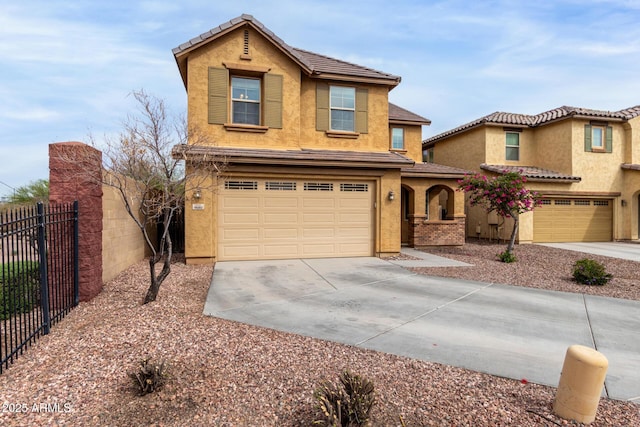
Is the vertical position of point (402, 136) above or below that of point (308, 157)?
above

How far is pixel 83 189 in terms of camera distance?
6285mm

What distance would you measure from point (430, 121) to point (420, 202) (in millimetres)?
4864

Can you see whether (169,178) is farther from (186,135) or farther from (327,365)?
(327,365)

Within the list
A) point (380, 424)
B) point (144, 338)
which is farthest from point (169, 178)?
point (380, 424)

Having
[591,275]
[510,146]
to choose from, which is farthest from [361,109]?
[510,146]

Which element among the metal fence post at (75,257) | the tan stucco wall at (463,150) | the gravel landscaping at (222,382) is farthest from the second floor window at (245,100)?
the tan stucco wall at (463,150)

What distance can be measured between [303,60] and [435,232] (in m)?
9.28

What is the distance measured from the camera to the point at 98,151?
649 cm

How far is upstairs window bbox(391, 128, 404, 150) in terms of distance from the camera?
17.5 metres

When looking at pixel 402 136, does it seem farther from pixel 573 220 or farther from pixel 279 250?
pixel 573 220

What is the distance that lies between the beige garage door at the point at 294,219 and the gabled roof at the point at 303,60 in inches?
149

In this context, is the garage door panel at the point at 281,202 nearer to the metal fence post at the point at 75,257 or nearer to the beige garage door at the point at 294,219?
the beige garage door at the point at 294,219

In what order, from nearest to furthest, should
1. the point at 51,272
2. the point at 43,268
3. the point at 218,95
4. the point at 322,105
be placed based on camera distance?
the point at 43,268 < the point at 51,272 < the point at 218,95 < the point at 322,105

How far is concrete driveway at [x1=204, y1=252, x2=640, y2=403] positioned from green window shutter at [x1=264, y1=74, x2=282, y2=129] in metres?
5.12
